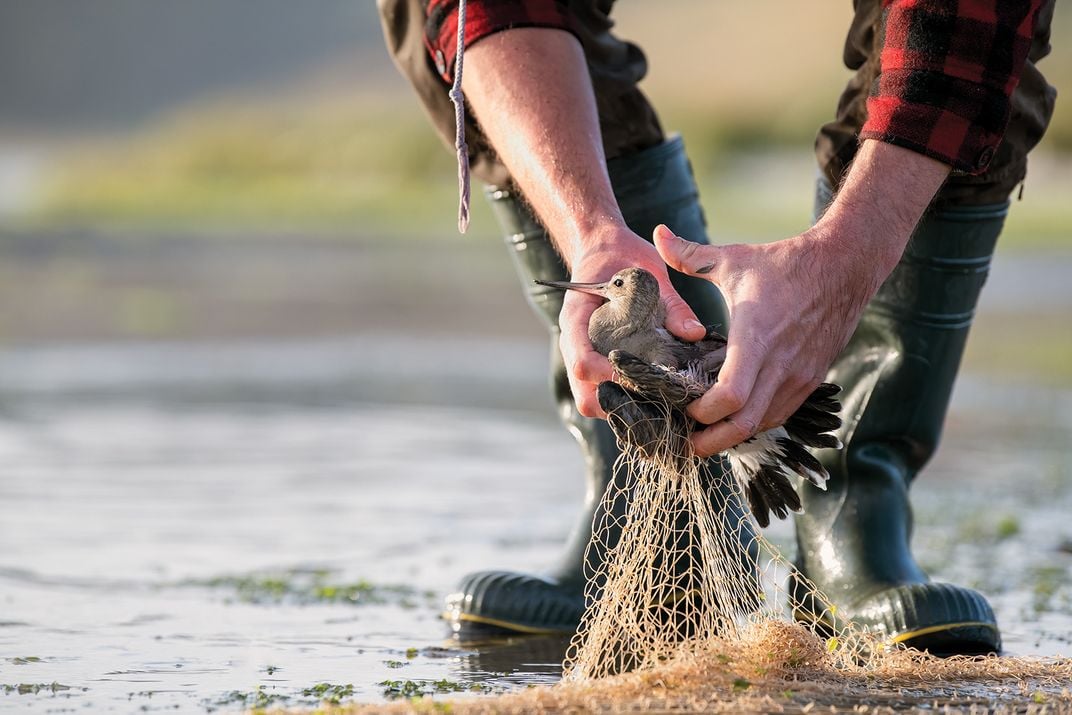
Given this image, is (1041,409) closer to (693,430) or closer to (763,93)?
(693,430)

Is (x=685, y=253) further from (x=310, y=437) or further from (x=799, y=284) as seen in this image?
(x=310, y=437)

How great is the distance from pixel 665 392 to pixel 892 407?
3.43 ft

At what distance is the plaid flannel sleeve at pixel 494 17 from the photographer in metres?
3.02

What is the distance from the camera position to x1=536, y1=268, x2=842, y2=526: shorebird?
97.5 inches

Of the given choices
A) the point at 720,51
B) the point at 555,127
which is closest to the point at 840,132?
the point at 555,127

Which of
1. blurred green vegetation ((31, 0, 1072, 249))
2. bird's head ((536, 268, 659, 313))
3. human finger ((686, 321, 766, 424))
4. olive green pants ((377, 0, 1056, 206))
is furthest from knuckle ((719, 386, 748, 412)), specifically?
blurred green vegetation ((31, 0, 1072, 249))

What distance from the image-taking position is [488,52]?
3023 millimetres

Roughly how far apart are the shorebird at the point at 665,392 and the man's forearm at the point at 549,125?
20cm

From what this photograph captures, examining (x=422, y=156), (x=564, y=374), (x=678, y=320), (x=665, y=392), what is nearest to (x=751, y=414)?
(x=665, y=392)

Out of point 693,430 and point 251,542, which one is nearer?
point 693,430

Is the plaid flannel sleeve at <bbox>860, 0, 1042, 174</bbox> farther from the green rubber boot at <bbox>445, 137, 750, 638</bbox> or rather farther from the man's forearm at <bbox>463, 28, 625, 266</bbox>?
the green rubber boot at <bbox>445, 137, 750, 638</bbox>

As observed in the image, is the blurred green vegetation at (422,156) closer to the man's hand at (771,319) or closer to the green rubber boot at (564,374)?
the green rubber boot at (564,374)

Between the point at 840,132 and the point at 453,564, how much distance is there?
1.48 metres

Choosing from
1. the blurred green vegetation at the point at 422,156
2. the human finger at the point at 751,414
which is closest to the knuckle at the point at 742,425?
the human finger at the point at 751,414
